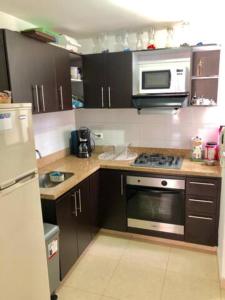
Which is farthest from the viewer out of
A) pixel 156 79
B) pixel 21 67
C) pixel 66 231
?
pixel 156 79

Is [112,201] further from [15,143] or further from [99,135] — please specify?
[15,143]

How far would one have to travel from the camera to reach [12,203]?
1.35 meters

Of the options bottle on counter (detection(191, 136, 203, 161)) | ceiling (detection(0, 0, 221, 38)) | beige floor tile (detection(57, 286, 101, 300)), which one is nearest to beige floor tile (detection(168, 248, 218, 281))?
beige floor tile (detection(57, 286, 101, 300))

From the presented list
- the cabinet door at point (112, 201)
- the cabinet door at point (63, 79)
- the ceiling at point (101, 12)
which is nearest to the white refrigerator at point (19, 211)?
the cabinet door at point (63, 79)

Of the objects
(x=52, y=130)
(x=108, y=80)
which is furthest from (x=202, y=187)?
(x=52, y=130)

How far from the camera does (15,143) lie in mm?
1352

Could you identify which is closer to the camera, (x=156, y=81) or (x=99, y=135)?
(x=156, y=81)

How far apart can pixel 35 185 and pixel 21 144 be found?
0.93 feet

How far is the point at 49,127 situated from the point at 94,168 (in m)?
0.72

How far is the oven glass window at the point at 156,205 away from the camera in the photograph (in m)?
2.55

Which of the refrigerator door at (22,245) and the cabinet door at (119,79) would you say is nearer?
the refrigerator door at (22,245)

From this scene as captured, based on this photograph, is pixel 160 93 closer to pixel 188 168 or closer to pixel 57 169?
pixel 188 168

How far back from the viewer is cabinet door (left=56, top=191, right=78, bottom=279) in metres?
2.04

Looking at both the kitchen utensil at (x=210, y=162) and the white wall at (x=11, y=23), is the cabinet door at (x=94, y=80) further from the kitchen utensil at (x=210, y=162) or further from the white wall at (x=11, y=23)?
the kitchen utensil at (x=210, y=162)
